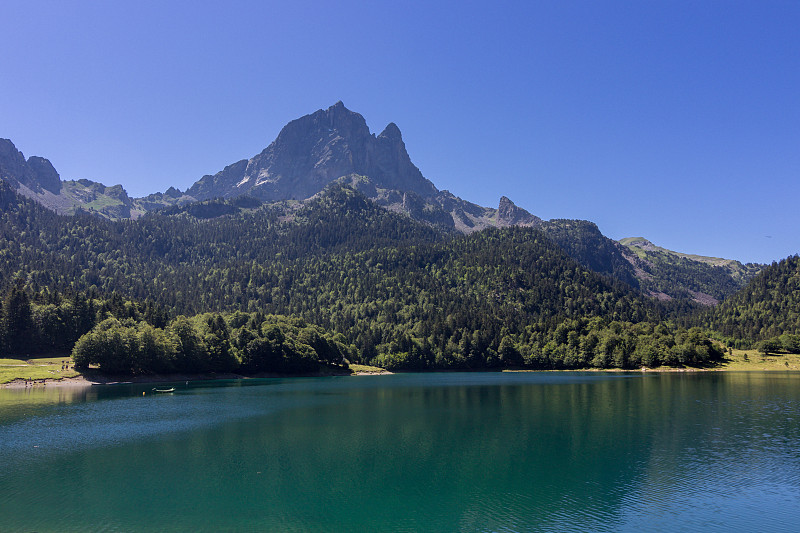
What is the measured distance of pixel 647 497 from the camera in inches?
1510

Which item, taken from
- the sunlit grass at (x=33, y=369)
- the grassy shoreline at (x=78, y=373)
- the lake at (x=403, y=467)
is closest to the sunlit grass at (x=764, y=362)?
the grassy shoreline at (x=78, y=373)

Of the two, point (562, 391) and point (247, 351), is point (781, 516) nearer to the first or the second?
point (562, 391)

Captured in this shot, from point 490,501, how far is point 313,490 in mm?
14257

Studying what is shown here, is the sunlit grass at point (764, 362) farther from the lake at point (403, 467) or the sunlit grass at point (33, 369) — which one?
the sunlit grass at point (33, 369)

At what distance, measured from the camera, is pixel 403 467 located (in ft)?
154

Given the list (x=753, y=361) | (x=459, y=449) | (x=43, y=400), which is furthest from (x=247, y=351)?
(x=753, y=361)

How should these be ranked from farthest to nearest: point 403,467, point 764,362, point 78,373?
point 764,362 → point 78,373 → point 403,467

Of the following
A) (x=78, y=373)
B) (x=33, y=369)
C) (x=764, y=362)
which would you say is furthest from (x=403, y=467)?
(x=764, y=362)

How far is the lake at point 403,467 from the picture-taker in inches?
1341

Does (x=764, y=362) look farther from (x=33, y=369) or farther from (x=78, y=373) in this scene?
(x=33, y=369)

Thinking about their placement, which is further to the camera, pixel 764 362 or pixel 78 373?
pixel 764 362

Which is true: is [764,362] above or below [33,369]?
below

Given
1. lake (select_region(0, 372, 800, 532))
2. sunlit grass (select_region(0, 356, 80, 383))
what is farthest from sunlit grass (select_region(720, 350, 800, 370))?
sunlit grass (select_region(0, 356, 80, 383))

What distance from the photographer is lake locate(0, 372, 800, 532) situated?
112 feet
